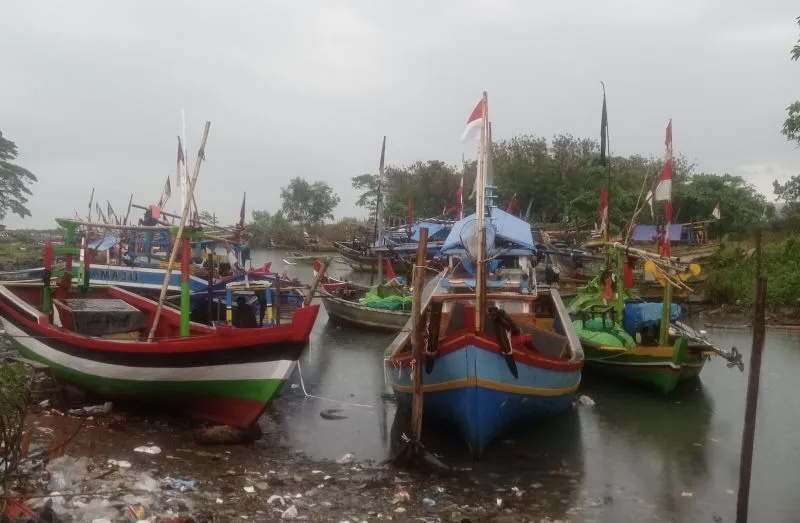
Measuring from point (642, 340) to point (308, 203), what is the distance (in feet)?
169

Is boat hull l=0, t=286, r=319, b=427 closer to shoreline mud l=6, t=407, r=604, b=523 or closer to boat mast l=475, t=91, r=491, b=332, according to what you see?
shoreline mud l=6, t=407, r=604, b=523

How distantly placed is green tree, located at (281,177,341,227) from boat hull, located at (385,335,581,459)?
54.0 meters

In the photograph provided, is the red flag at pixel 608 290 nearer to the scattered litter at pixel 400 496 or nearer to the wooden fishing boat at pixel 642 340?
the wooden fishing boat at pixel 642 340

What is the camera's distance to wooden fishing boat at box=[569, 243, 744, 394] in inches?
484

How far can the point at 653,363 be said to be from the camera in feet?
41.5

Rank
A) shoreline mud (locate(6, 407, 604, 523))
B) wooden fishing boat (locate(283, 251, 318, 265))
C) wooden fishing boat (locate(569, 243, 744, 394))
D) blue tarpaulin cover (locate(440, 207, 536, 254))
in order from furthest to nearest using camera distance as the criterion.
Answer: wooden fishing boat (locate(283, 251, 318, 265)) → blue tarpaulin cover (locate(440, 207, 536, 254)) → wooden fishing boat (locate(569, 243, 744, 394)) → shoreline mud (locate(6, 407, 604, 523))

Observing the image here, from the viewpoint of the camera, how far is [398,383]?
34.7ft

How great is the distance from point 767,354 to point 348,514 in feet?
45.1

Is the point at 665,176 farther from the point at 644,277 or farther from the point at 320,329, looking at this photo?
the point at 644,277

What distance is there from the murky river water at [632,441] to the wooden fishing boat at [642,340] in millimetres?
501

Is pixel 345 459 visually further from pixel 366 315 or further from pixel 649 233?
pixel 649 233

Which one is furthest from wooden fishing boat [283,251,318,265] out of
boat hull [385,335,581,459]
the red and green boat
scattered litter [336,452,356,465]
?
scattered litter [336,452,356,465]

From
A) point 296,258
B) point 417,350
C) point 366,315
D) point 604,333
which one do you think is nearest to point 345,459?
point 417,350

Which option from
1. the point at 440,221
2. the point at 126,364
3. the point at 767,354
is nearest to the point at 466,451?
the point at 126,364
